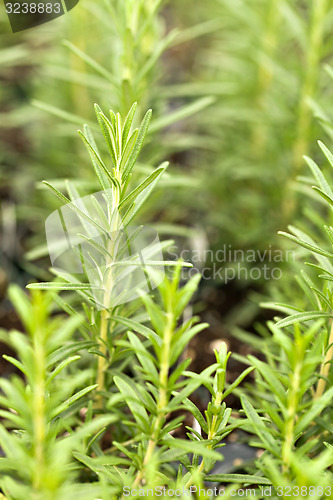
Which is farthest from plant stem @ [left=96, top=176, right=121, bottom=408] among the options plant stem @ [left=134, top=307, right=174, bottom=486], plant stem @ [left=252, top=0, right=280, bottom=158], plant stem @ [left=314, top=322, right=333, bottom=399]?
plant stem @ [left=252, top=0, right=280, bottom=158]

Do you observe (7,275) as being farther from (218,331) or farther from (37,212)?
(218,331)

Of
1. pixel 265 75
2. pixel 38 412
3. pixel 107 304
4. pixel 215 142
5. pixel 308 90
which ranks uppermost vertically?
pixel 265 75

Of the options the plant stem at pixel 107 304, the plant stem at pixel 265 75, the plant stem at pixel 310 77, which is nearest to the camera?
the plant stem at pixel 107 304

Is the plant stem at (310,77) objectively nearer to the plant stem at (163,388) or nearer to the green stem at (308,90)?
the green stem at (308,90)

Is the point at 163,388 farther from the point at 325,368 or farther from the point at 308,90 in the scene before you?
the point at 308,90

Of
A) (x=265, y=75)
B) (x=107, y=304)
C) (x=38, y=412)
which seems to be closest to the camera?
(x=38, y=412)

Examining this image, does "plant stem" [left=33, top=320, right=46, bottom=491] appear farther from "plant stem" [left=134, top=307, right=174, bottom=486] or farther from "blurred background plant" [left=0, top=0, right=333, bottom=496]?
"blurred background plant" [left=0, top=0, right=333, bottom=496]

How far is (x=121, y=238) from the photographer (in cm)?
83

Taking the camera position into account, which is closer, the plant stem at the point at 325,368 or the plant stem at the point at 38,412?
the plant stem at the point at 38,412

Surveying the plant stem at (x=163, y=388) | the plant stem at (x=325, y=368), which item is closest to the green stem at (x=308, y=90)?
the plant stem at (x=325, y=368)

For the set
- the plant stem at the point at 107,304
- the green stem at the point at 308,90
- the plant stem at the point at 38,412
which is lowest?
the plant stem at the point at 38,412

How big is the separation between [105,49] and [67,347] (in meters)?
1.25

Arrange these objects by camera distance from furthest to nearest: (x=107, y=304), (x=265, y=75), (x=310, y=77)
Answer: (x=265, y=75) → (x=310, y=77) → (x=107, y=304)

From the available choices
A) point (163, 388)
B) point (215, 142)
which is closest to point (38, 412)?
point (163, 388)
